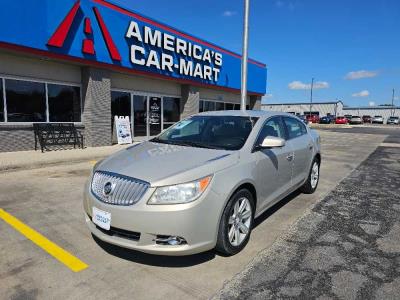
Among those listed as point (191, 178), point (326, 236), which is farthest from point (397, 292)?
point (191, 178)

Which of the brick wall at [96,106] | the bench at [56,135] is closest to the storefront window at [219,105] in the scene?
the brick wall at [96,106]

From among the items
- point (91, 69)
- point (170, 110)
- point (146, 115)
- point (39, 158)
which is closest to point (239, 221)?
point (39, 158)

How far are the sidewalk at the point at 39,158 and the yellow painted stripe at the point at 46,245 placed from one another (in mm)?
3953

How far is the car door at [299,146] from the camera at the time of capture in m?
5.32

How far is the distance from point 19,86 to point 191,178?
9.88 m

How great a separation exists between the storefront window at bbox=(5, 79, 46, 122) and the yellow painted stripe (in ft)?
23.2

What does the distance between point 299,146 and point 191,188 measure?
2980mm

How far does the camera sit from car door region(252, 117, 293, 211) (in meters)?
4.12

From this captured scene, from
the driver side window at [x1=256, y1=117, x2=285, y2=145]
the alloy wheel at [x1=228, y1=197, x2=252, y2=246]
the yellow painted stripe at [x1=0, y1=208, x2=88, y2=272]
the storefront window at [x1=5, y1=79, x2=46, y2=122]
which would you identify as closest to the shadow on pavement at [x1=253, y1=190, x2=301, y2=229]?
the alloy wheel at [x1=228, y1=197, x2=252, y2=246]

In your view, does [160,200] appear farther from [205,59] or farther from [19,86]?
[205,59]

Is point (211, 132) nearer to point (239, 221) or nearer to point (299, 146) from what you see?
point (239, 221)

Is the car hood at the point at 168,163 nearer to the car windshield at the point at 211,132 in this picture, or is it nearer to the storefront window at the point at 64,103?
the car windshield at the point at 211,132

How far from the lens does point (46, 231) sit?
4.23 metres

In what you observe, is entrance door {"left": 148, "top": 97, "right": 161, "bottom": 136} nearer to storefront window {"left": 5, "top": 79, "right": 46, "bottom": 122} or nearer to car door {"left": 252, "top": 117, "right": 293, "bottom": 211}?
storefront window {"left": 5, "top": 79, "right": 46, "bottom": 122}
